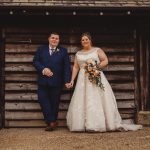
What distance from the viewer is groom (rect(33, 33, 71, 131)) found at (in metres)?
8.95

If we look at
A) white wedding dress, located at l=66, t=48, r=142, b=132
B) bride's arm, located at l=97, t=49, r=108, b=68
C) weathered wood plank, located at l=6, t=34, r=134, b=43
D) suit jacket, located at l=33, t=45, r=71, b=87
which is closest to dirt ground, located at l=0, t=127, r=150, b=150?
white wedding dress, located at l=66, t=48, r=142, b=132

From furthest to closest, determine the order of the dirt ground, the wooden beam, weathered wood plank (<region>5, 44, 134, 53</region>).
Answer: the wooden beam < weathered wood plank (<region>5, 44, 134, 53</region>) < the dirt ground

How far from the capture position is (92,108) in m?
8.76

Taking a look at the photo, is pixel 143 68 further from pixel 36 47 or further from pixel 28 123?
pixel 28 123

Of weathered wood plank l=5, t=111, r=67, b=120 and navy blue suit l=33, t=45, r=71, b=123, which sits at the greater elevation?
navy blue suit l=33, t=45, r=71, b=123

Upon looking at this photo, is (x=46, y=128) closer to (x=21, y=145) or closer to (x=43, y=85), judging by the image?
(x=43, y=85)

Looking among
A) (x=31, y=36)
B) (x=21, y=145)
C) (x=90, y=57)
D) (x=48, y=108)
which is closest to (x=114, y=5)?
(x=90, y=57)

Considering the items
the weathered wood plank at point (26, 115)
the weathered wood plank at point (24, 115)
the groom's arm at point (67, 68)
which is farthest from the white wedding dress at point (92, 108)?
the weathered wood plank at point (24, 115)

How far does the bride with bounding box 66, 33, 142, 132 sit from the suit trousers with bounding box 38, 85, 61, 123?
1.02ft

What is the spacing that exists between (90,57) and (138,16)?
4.68 ft

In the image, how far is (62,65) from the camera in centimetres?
916

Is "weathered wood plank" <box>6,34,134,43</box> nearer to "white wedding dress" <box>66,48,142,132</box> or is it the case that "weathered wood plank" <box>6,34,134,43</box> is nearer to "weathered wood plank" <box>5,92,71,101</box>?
"white wedding dress" <box>66,48,142,132</box>

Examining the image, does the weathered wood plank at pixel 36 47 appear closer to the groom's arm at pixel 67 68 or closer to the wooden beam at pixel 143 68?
the wooden beam at pixel 143 68

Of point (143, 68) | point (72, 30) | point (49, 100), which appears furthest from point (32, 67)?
point (143, 68)
